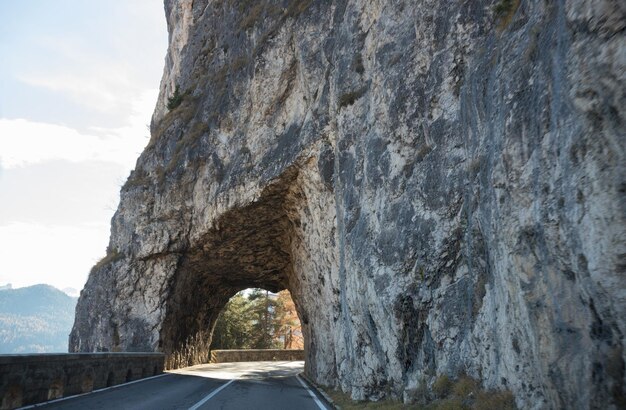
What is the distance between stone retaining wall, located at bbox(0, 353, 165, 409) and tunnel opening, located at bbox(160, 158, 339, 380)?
799 cm

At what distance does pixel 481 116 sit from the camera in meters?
8.34

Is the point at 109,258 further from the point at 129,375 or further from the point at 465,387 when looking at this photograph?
the point at 465,387

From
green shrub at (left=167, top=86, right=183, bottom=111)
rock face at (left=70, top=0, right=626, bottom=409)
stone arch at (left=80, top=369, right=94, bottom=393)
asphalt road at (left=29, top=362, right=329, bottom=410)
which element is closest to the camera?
rock face at (left=70, top=0, right=626, bottom=409)

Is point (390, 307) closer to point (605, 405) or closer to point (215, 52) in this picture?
point (605, 405)

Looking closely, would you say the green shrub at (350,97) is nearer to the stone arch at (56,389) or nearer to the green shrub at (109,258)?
the stone arch at (56,389)

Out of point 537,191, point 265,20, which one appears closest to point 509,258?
point 537,191

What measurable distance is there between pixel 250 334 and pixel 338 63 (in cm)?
4091

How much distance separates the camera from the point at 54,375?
11.4 m

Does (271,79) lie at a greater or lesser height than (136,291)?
greater

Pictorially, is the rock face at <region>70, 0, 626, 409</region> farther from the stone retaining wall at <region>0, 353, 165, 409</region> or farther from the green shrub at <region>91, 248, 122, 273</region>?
the stone retaining wall at <region>0, 353, 165, 409</region>

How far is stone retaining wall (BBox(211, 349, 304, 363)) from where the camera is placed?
39906mm

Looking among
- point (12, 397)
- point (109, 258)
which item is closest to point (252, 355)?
point (109, 258)

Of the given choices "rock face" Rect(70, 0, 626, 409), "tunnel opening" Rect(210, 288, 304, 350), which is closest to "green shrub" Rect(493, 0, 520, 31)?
"rock face" Rect(70, 0, 626, 409)

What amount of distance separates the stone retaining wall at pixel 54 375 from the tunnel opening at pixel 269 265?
7994mm
